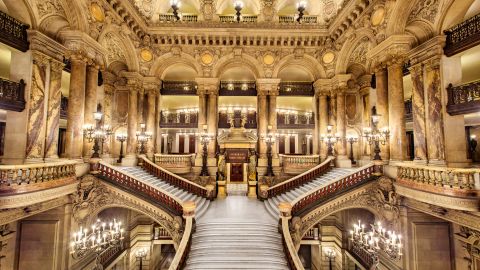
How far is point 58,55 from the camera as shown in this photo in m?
9.77

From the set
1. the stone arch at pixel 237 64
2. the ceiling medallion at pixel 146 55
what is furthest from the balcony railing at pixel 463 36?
the ceiling medallion at pixel 146 55

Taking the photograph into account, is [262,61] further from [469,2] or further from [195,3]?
[469,2]

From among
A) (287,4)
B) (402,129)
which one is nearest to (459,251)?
(402,129)

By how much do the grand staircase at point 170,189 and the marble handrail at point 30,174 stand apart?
308 centimetres

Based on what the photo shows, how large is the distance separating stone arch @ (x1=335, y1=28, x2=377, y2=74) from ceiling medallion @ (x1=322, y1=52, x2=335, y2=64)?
726 millimetres

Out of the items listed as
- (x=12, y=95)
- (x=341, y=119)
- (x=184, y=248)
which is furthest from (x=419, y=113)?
(x=12, y=95)

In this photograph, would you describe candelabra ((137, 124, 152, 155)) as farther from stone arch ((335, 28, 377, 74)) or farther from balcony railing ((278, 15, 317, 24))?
stone arch ((335, 28, 377, 74))

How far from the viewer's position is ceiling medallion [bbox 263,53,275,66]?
16.0m

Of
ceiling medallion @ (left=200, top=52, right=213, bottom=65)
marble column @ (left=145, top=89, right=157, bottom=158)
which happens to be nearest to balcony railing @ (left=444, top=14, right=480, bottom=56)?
ceiling medallion @ (left=200, top=52, right=213, bottom=65)

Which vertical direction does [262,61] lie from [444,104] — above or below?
above

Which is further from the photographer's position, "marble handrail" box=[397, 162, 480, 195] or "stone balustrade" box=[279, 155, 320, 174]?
"stone balustrade" box=[279, 155, 320, 174]

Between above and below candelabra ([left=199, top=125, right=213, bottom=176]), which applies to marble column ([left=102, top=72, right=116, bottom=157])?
above

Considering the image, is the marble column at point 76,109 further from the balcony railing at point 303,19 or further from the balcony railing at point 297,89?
the balcony railing at point 297,89

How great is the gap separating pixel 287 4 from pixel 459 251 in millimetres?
17307
